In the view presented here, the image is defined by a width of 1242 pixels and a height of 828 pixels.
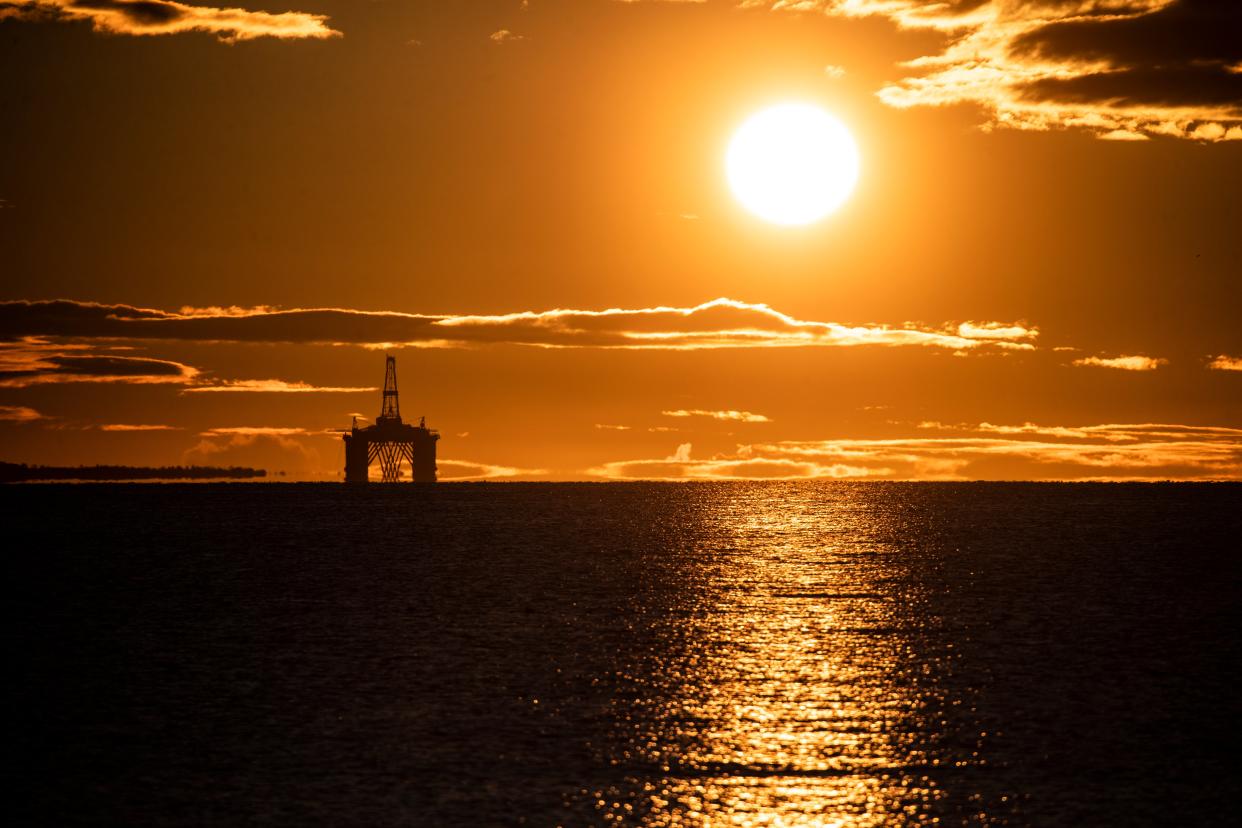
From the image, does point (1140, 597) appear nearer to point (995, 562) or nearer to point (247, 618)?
point (995, 562)

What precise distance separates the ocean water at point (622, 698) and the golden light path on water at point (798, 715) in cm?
15

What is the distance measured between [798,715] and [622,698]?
20.4 feet

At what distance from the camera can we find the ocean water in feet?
95.6

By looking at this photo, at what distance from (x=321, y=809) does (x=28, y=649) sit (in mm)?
31370

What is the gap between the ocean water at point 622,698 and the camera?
95.6 feet

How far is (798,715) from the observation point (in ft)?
124

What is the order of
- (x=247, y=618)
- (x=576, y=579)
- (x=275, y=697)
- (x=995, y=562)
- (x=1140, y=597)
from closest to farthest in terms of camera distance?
1. (x=275, y=697)
2. (x=247, y=618)
3. (x=1140, y=597)
4. (x=576, y=579)
5. (x=995, y=562)

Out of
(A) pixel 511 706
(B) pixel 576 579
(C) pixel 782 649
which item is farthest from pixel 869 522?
(A) pixel 511 706

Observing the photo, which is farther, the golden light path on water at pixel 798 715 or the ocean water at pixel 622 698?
the ocean water at pixel 622 698

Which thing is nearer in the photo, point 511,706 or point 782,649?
point 511,706

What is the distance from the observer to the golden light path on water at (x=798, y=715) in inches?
1110

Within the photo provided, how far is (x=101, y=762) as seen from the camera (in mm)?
33312

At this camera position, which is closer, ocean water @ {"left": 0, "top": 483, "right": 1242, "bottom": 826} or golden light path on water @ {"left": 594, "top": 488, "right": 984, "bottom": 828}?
golden light path on water @ {"left": 594, "top": 488, "right": 984, "bottom": 828}

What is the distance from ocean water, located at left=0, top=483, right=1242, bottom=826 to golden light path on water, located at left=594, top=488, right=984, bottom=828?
153 millimetres
